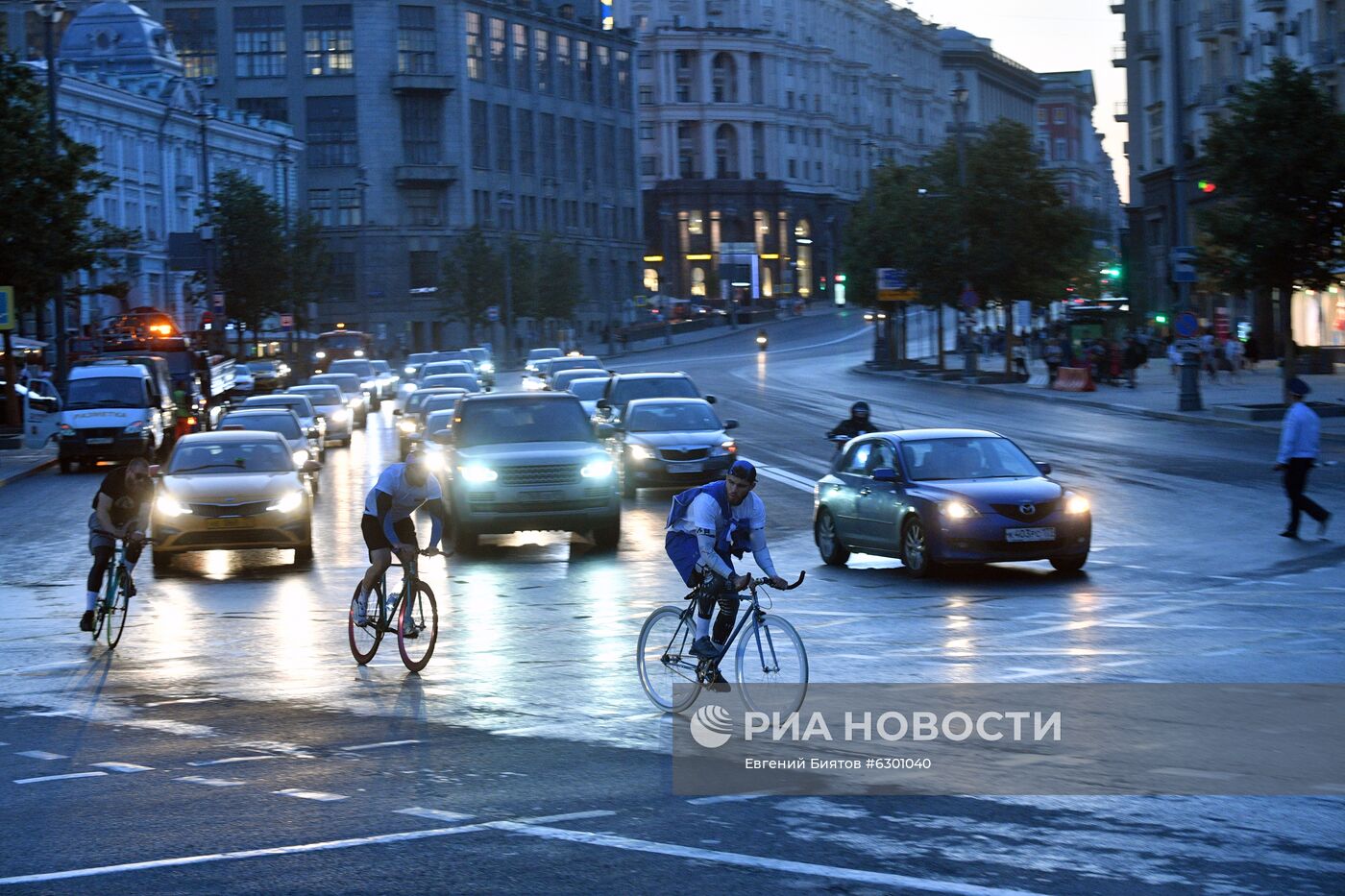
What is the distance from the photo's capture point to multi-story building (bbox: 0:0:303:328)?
81.2 meters

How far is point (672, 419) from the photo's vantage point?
102ft

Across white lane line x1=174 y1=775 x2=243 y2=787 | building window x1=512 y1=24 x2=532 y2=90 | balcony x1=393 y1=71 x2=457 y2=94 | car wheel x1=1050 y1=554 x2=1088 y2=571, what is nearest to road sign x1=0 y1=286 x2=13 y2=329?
car wheel x1=1050 y1=554 x2=1088 y2=571

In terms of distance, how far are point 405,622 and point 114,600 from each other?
322cm

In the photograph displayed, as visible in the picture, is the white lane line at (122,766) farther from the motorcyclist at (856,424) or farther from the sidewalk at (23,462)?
the sidewalk at (23,462)

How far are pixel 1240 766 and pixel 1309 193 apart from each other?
33787mm

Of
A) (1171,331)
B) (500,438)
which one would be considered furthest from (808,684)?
(1171,331)

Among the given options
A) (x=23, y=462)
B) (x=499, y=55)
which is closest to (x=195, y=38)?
(x=499, y=55)

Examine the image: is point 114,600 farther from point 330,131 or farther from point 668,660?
point 330,131

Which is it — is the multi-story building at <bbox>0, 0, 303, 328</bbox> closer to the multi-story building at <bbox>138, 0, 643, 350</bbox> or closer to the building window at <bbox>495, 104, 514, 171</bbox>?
the multi-story building at <bbox>138, 0, 643, 350</bbox>

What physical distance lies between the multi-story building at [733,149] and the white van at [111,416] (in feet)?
398

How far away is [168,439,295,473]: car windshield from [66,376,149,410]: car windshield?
19.3 metres

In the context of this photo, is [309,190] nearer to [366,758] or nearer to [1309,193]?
[1309,193]

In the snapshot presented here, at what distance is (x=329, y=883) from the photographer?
7.82 metres

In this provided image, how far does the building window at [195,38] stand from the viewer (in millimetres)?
125375
